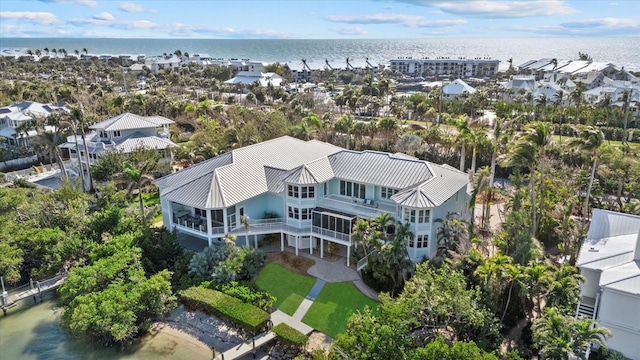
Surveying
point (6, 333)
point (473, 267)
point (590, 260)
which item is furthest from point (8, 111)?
point (590, 260)

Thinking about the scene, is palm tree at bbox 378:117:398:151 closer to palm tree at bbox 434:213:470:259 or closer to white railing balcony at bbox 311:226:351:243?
white railing balcony at bbox 311:226:351:243

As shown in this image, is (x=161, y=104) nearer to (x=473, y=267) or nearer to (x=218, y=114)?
(x=218, y=114)

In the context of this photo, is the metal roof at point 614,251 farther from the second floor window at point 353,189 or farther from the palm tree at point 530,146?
the second floor window at point 353,189

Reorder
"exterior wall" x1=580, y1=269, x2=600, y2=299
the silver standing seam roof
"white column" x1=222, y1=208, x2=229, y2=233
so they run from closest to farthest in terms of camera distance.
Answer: "exterior wall" x1=580, y1=269, x2=600, y2=299 → the silver standing seam roof → "white column" x1=222, y1=208, x2=229, y2=233

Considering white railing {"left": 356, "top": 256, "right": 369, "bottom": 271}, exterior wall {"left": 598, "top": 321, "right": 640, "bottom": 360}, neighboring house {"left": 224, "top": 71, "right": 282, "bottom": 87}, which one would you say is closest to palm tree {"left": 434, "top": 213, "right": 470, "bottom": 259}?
white railing {"left": 356, "top": 256, "right": 369, "bottom": 271}

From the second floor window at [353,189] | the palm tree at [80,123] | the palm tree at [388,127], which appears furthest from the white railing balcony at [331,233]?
the palm tree at [80,123]

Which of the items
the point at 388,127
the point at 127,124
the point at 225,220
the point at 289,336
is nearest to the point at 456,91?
the point at 388,127

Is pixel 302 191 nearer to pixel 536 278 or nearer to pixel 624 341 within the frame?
pixel 536 278
